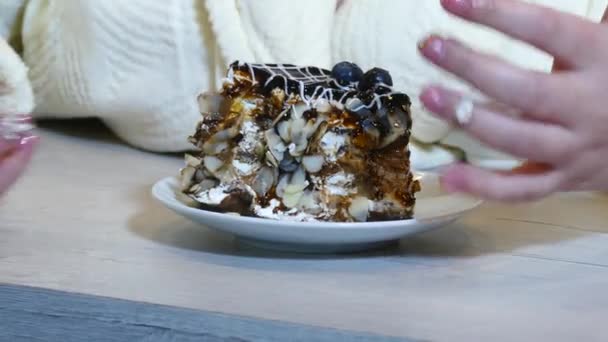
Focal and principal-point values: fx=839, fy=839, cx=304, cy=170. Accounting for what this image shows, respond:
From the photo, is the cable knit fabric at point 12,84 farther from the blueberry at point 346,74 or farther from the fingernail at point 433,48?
the fingernail at point 433,48

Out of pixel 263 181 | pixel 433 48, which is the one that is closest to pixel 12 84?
pixel 263 181

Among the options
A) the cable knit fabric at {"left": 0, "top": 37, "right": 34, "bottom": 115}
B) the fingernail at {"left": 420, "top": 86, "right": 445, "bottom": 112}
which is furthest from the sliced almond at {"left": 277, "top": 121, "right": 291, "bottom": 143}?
the cable knit fabric at {"left": 0, "top": 37, "right": 34, "bottom": 115}

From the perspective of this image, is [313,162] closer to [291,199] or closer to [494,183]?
[291,199]

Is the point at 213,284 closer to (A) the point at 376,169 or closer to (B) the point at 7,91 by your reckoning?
(A) the point at 376,169

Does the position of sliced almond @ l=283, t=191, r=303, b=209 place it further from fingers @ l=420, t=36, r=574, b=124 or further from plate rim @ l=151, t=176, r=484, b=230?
fingers @ l=420, t=36, r=574, b=124

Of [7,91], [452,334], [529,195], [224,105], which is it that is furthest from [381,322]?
[7,91]

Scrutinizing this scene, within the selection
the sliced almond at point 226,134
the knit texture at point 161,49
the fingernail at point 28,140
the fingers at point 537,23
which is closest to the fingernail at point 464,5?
the fingers at point 537,23
